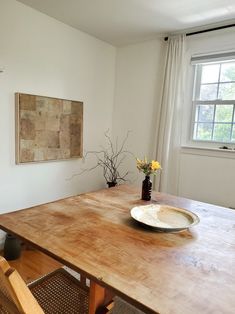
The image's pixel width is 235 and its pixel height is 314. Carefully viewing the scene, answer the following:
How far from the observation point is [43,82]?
2.61 meters

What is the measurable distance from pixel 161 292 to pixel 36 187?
2194 mm

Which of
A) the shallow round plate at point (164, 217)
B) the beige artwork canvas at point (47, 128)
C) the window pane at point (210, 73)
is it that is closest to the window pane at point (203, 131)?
the window pane at point (210, 73)

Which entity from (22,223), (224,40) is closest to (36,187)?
(22,223)

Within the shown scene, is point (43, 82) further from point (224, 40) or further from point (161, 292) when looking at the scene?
point (161, 292)

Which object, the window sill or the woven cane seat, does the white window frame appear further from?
the woven cane seat

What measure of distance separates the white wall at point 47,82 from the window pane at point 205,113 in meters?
1.28

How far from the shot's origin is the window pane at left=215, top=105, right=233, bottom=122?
2719 mm

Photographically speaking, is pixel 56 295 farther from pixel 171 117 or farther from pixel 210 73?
pixel 210 73

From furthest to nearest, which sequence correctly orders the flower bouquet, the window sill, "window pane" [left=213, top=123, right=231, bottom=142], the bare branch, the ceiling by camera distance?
1. the bare branch
2. "window pane" [left=213, top=123, right=231, bottom=142]
3. the window sill
4. the ceiling
5. the flower bouquet

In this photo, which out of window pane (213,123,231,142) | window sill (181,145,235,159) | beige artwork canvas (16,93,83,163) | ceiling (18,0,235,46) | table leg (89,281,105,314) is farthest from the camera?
window pane (213,123,231,142)

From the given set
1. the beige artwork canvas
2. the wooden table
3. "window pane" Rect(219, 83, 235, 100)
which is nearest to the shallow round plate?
the wooden table

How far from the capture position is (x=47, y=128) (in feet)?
8.77

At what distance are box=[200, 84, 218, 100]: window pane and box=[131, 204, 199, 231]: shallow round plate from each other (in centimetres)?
186

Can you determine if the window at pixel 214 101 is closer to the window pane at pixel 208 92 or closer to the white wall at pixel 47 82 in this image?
the window pane at pixel 208 92
